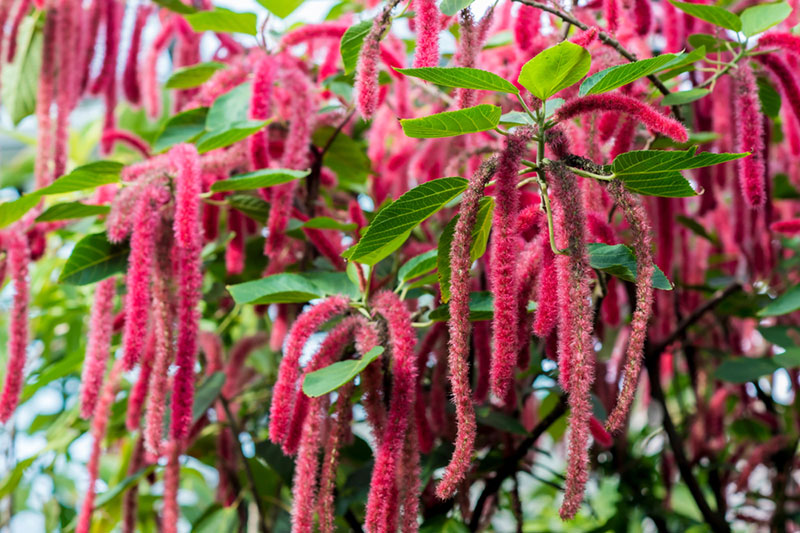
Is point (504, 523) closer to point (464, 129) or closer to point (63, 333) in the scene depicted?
point (63, 333)

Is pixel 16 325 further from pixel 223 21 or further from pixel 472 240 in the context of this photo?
pixel 472 240

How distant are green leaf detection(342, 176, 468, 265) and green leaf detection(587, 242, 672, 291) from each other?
0.19 metres

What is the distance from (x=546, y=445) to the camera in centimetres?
347

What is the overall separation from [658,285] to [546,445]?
2.66 m

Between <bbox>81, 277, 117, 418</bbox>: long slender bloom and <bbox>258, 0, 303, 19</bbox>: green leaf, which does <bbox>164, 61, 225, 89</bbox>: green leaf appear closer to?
<bbox>258, 0, 303, 19</bbox>: green leaf

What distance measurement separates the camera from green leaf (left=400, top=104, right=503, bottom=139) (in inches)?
33.7

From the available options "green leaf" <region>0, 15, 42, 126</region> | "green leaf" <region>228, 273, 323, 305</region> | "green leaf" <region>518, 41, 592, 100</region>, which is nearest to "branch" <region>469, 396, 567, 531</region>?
"green leaf" <region>228, 273, 323, 305</region>

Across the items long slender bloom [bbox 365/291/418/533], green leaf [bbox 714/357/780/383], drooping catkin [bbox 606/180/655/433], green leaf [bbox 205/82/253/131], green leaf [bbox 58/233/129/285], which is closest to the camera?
drooping catkin [bbox 606/180/655/433]

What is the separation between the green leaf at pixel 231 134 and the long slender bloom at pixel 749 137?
2.23ft

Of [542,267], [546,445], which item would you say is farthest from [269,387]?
[546,445]

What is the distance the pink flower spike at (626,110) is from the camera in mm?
875

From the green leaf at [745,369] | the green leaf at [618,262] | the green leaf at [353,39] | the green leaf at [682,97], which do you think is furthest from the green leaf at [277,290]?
the green leaf at [745,369]

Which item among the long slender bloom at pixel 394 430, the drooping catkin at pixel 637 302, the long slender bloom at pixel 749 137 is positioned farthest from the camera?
the long slender bloom at pixel 749 137

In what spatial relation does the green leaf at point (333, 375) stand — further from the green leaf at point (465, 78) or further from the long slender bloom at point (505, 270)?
the green leaf at point (465, 78)
